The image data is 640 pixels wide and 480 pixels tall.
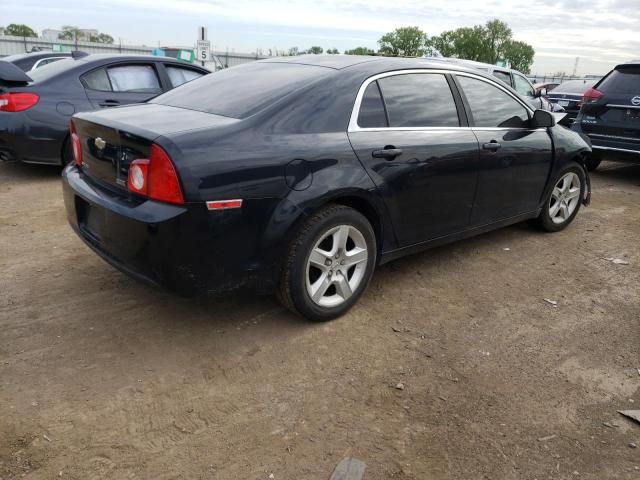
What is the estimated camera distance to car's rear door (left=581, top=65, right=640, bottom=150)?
740 cm

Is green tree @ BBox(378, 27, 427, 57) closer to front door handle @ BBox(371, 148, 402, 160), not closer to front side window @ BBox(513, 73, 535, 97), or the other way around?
front side window @ BBox(513, 73, 535, 97)

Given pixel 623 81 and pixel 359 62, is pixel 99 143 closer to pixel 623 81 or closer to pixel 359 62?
pixel 359 62

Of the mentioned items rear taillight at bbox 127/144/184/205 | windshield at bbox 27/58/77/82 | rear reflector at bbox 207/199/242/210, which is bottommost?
rear reflector at bbox 207/199/242/210

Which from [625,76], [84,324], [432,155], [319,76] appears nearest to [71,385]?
[84,324]

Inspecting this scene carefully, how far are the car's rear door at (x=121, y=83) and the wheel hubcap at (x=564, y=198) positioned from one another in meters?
4.69

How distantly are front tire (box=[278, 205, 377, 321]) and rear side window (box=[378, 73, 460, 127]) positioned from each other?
79 centimetres

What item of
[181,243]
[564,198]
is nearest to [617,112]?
[564,198]

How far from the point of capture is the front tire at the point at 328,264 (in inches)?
125

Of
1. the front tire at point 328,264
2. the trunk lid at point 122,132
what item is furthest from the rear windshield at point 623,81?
the trunk lid at point 122,132

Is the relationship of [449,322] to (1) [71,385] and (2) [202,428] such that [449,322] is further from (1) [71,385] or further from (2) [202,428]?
(1) [71,385]

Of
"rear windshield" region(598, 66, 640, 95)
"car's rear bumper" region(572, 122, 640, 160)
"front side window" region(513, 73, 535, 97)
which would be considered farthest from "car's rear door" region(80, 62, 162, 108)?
"front side window" region(513, 73, 535, 97)

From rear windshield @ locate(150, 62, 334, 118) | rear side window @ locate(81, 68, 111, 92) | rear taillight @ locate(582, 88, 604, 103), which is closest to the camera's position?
rear windshield @ locate(150, 62, 334, 118)

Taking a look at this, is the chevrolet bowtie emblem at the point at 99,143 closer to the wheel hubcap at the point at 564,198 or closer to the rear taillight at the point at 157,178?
the rear taillight at the point at 157,178

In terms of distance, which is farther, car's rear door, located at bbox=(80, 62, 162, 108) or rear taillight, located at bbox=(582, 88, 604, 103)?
rear taillight, located at bbox=(582, 88, 604, 103)
